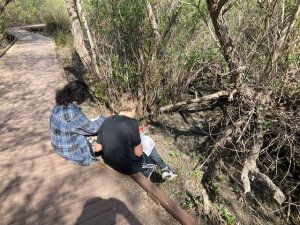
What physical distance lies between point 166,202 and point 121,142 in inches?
37.0

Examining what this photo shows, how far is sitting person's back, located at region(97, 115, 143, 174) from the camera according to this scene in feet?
13.6

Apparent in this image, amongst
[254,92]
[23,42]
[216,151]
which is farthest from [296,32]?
[23,42]

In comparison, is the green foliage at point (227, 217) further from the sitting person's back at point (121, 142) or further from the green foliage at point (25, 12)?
the green foliage at point (25, 12)

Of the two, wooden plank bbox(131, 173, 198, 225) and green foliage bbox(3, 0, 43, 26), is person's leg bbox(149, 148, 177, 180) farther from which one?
green foliage bbox(3, 0, 43, 26)

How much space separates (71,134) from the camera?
468cm

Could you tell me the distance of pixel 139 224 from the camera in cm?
363

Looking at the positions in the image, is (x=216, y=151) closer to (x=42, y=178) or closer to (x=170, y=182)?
(x=170, y=182)

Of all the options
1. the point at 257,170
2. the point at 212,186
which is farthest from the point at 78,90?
the point at 257,170

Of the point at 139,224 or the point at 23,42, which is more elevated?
the point at 139,224

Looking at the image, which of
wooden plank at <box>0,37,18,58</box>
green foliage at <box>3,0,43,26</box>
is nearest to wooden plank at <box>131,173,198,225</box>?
wooden plank at <box>0,37,18,58</box>


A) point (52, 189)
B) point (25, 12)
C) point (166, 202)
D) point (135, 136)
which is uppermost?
point (135, 136)

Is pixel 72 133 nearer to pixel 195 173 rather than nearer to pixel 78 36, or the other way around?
pixel 195 173

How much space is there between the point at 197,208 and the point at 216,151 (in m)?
1.36

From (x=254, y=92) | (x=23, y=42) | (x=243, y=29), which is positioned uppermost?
(x=243, y=29)
